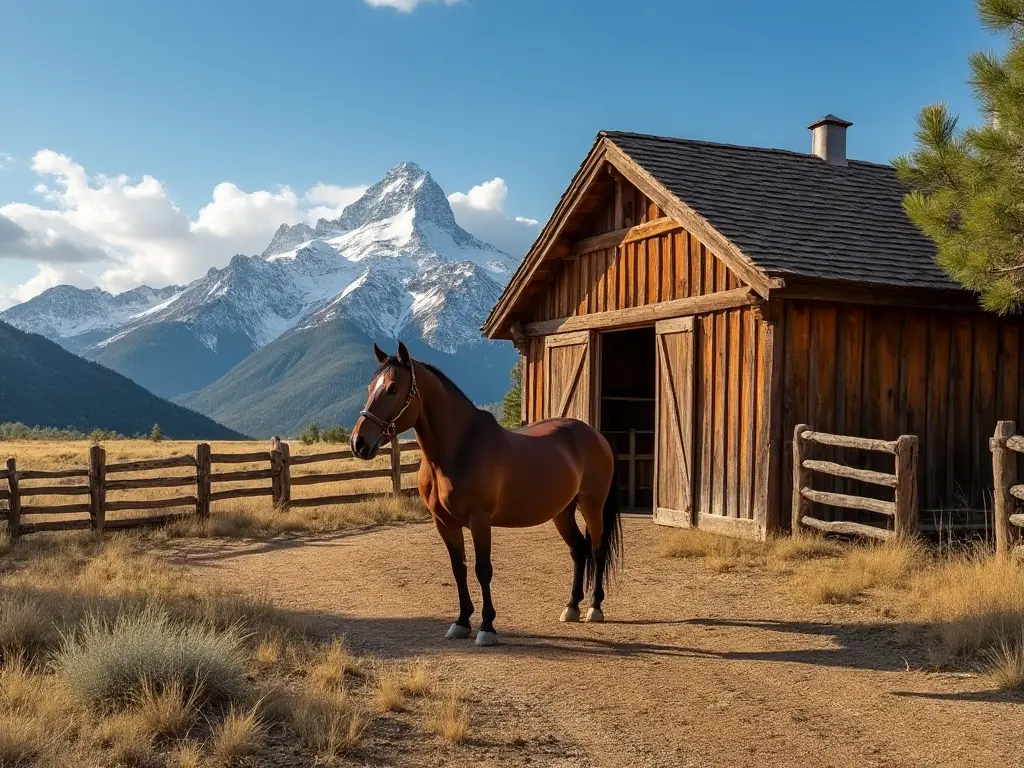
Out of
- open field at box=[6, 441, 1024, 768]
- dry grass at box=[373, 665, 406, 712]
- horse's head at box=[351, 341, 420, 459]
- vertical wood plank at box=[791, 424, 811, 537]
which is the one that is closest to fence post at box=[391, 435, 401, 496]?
open field at box=[6, 441, 1024, 768]

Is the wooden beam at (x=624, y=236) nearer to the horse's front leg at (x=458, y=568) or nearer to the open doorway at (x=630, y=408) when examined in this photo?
the open doorway at (x=630, y=408)

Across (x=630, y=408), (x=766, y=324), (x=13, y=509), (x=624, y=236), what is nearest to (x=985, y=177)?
(x=766, y=324)

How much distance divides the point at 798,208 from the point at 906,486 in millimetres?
5176

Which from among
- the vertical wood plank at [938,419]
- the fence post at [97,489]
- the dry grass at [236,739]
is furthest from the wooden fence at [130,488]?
the dry grass at [236,739]

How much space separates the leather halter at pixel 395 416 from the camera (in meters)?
6.41

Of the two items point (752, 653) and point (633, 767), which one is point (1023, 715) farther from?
point (633, 767)

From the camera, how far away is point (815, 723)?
5.21 m

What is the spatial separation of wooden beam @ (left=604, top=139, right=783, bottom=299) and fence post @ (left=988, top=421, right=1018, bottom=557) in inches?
112

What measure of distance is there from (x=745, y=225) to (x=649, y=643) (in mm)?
6769

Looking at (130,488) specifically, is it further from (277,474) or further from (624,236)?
(624,236)

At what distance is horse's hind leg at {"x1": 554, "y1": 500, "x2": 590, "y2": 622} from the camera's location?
784cm

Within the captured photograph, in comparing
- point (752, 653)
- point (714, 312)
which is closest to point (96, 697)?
point (752, 653)

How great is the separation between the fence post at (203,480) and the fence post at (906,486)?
33.8 feet

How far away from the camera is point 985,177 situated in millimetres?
9219
